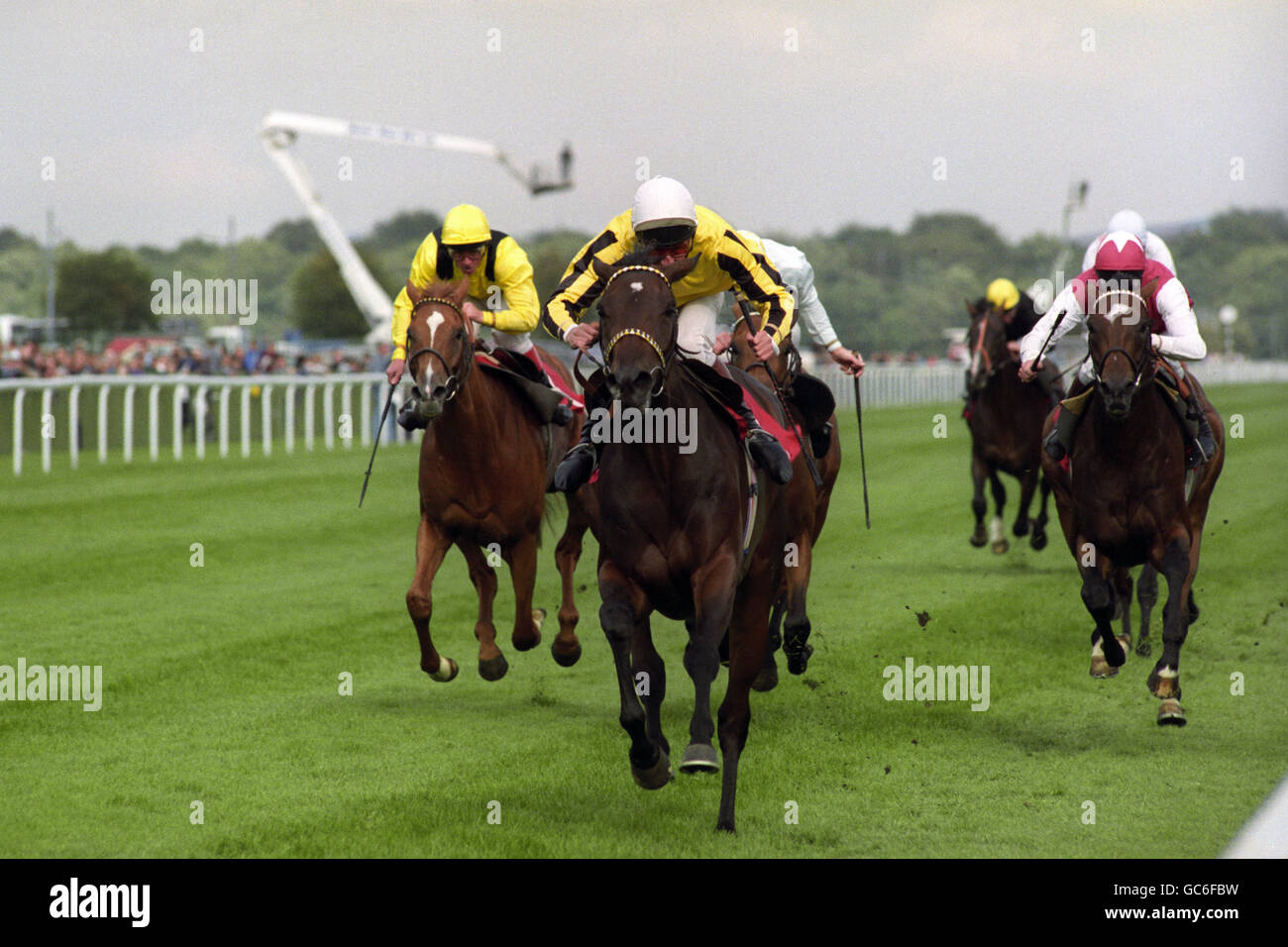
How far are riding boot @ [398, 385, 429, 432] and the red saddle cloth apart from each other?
69 cm

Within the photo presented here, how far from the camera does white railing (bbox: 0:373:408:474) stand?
1931 cm

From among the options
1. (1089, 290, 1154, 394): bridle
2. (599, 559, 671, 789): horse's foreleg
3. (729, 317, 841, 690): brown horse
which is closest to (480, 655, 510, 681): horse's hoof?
(729, 317, 841, 690): brown horse

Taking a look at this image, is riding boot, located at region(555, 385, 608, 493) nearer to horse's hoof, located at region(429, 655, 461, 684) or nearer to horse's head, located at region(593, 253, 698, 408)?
horse's head, located at region(593, 253, 698, 408)

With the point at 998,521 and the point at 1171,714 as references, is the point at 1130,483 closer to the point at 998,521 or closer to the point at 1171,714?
the point at 1171,714

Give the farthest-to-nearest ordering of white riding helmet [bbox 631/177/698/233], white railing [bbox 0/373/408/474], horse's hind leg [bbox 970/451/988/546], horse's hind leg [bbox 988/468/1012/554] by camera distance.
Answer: white railing [bbox 0/373/408/474], horse's hind leg [bbox 970/451/988/546], horse's hind leg [bbox 988/468/1012/554], white riding helmet [bbox 631/177/698/233]

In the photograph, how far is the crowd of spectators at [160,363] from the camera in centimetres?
2383

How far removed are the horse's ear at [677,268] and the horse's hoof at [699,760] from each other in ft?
4.80

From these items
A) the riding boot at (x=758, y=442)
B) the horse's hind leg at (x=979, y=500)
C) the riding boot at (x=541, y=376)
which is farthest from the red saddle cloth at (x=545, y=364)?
the horse's hind leg at (x=979, y=500)

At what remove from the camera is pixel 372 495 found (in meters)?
17.7

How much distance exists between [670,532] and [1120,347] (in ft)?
8.22

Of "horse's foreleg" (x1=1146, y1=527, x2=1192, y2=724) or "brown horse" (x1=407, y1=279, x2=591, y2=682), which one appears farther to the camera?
"horse's foreleg" (x1=1146, y1=527, x2=1192, y2=724)

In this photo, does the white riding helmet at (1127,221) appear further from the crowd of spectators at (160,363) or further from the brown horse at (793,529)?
the crowd of spectators at (160,363)

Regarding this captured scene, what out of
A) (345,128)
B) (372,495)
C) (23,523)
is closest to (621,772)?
(23,523)

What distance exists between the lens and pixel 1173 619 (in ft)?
23.6
